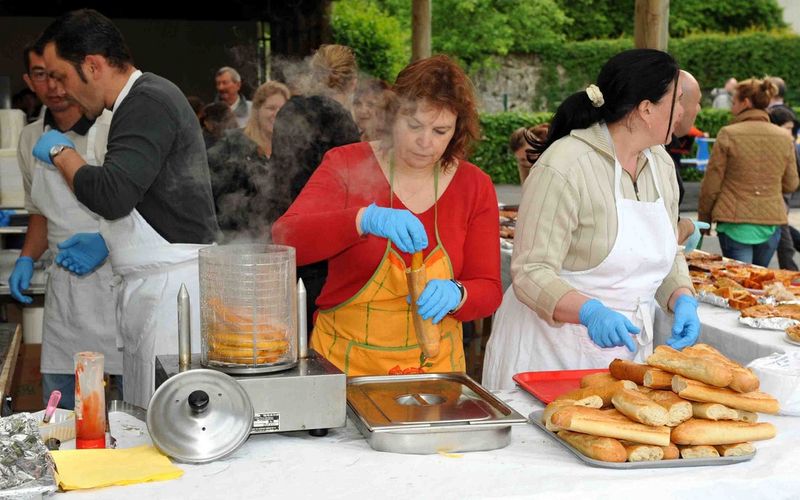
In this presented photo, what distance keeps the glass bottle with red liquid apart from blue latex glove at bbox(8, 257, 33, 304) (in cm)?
241

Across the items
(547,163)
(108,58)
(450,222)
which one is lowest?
(450,222)

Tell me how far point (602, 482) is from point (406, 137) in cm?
116

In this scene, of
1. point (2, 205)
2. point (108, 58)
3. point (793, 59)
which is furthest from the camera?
point (793, 59)

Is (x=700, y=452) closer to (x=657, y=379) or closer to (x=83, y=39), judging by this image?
(x=657, y=379)

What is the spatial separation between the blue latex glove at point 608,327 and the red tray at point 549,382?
4.5 inches

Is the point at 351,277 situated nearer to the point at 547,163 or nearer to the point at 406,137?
the point at 406,137

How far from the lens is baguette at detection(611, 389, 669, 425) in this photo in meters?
1.95

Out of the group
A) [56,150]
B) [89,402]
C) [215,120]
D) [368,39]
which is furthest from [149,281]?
[368,39]

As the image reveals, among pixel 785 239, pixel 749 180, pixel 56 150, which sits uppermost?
pixel 56 150

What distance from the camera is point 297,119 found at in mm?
3393

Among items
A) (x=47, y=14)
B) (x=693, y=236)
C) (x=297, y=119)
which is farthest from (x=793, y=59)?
(x=297, y=119)

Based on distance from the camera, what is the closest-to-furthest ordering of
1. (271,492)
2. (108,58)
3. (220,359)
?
1. (271,492)
2. (220,359)
3. (108,58)

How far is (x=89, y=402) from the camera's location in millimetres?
2016

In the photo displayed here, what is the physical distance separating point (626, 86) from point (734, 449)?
1.23 m
